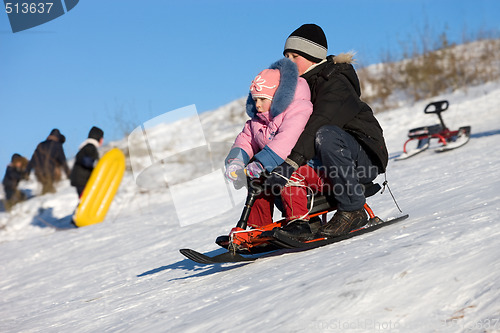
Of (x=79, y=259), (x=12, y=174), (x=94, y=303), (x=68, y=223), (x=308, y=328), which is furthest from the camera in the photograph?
(x=12, y=174)

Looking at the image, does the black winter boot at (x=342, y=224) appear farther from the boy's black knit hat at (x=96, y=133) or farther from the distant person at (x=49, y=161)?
the distant person at (x=49, y=161)

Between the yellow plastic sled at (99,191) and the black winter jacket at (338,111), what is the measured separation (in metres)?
6.26

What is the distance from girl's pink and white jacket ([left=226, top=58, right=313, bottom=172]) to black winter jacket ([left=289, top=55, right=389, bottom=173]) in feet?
0.18

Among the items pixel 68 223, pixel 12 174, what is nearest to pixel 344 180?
pixel 68 223

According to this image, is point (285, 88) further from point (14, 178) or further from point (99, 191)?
point (14, 178)

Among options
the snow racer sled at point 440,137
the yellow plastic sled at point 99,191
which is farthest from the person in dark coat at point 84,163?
the snow racer sled at point 440,137

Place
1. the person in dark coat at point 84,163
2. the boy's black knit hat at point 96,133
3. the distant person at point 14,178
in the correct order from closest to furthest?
1. the person in dark coat at point 84,163
2. the boy's black knit hat at point 96,133
3. the distant person at point 14,178

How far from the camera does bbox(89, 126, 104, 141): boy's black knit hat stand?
31.2 ft

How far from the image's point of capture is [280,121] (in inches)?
121

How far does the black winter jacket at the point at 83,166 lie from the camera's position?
925 centimetres

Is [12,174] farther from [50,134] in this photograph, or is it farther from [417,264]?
[417,264]

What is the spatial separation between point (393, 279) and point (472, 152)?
5539mm

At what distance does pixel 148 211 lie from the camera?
9031 mm

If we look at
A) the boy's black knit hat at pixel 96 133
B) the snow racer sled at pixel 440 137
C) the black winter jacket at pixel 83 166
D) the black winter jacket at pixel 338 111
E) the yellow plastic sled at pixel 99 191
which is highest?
the black winter jacket at pixel 338 111
